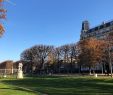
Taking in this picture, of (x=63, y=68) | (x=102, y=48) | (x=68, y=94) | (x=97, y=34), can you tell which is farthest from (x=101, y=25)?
(x=68, y=94)

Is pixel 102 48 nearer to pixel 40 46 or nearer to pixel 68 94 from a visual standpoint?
pixel 40 46

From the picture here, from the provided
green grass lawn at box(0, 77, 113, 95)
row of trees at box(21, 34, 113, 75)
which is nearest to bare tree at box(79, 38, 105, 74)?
row of trees at box(21, 34, 113, 75)

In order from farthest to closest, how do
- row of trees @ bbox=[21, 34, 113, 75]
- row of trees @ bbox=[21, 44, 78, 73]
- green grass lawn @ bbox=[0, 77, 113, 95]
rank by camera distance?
row of trees @ bbox=[21, 44, 78, 73] < row of trees @ bbox=[21, 34, 113, 75] < green grass lawn @ bbox=[0, 77, 113, 95]

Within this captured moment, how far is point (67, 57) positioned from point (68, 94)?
118m

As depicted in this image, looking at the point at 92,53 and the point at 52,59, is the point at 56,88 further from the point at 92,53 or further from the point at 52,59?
the point at 52,59

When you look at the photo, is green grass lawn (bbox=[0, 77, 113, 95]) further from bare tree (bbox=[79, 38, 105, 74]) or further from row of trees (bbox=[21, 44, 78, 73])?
row of trees (bbox=[21, 44, 78, 73])

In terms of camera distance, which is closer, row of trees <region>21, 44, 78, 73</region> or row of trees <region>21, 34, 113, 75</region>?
row of trees <region>21, 34, 113, 75</region>


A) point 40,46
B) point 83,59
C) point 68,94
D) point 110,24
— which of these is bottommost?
point 68,94

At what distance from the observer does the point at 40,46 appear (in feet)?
518

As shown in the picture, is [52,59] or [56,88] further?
[52,59]

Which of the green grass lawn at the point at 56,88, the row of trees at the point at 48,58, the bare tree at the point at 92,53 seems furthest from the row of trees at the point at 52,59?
the green grass lawn at the point at 56,88

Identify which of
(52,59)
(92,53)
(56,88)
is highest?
(52,59)

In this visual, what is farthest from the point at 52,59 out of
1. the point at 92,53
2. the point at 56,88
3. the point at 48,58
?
the point at 56,88

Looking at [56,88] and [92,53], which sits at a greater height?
[92,53]
